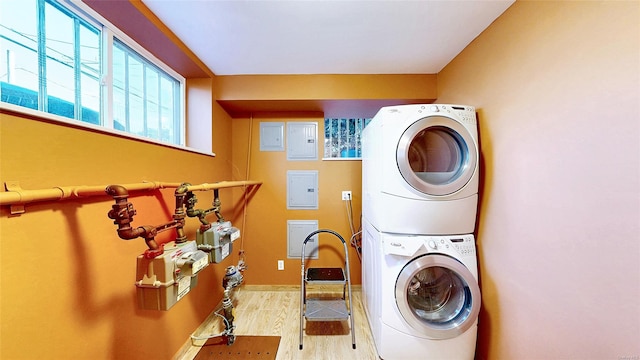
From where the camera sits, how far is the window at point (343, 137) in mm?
2621

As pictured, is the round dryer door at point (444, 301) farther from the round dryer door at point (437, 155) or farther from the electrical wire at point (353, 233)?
the electrical wire at point (353, 233)

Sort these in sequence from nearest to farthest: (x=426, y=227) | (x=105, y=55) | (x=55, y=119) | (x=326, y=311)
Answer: (x=55, y=119)
(x=105, y=55)
(x=426, y=227)
(x=326, y=311)

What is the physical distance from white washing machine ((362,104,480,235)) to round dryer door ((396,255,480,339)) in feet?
0.70

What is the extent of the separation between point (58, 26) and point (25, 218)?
1.01 m

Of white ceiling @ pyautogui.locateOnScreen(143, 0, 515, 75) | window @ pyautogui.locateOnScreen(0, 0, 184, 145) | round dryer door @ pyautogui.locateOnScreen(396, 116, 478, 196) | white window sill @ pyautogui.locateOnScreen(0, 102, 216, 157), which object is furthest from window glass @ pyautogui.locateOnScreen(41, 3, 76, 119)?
round dryer door @ pyautogui.locateOnScreen(396, 116, 478, 196)

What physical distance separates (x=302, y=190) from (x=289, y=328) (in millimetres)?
1323

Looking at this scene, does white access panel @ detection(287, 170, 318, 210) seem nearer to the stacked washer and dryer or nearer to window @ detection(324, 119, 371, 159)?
window @ detection(324, 119, 371, 159)

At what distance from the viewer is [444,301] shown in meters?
1.51

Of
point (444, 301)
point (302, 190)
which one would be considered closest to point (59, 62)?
point (302, 190)

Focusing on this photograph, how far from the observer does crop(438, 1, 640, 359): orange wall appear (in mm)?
817

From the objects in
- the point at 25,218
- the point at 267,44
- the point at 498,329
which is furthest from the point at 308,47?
the point at 498,329

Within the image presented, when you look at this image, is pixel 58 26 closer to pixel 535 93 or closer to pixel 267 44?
pixel 267 44

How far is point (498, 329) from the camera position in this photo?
135 cm

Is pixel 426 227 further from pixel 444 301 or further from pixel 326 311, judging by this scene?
pixel 326 311
